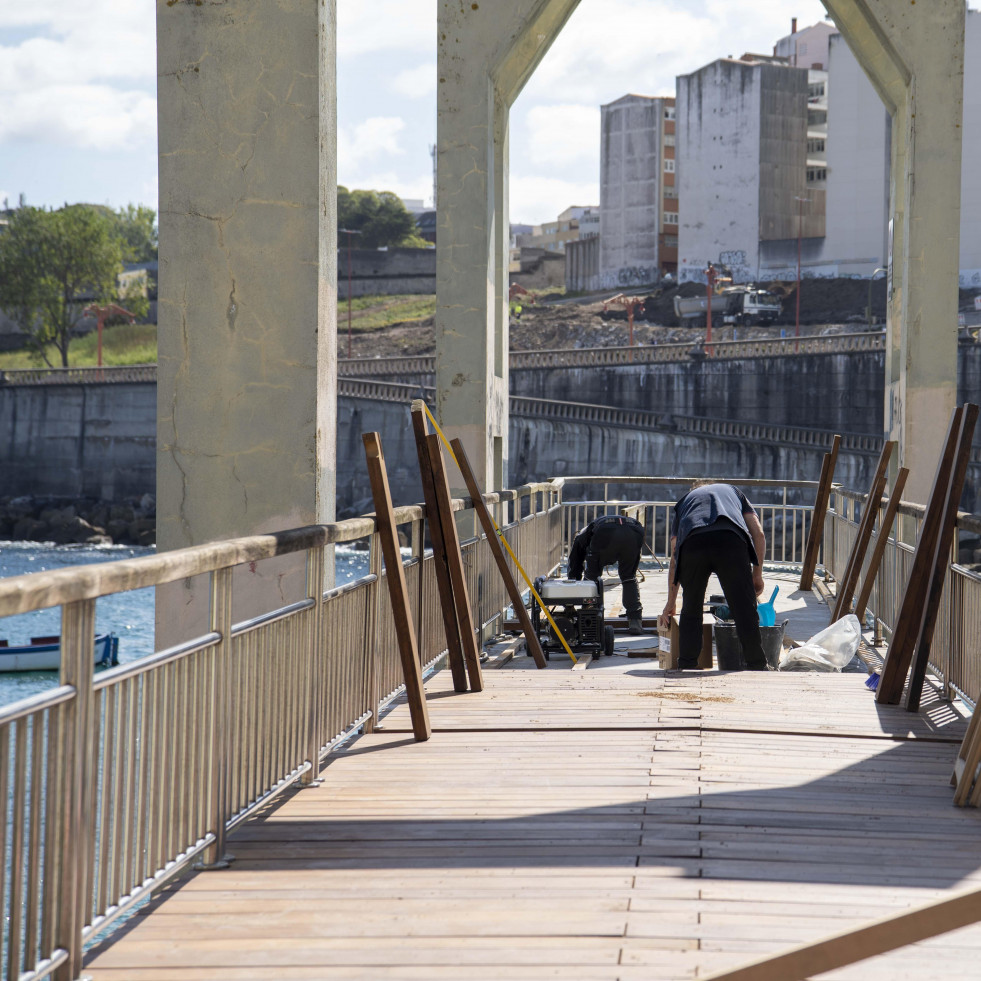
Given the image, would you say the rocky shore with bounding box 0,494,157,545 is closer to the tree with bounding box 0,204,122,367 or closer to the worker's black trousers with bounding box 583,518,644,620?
the tree with bounding box 0,204,122,367

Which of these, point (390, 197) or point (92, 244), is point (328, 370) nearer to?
point (92, 244)

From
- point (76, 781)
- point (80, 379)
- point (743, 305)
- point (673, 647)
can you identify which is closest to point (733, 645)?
point (673, 647)

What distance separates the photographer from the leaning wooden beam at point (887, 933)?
1991 mm

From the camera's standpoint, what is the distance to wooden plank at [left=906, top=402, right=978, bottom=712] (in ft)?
20.5

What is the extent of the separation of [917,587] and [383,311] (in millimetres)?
91342

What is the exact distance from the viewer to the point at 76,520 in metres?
60.0

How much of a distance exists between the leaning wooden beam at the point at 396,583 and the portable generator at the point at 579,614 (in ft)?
11.8

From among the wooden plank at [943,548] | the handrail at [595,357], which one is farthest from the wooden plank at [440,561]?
the handrail at [595,357]

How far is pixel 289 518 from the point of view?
5328mm

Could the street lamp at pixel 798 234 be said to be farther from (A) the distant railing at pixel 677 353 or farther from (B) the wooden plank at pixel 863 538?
(B) the wooden plank at pixel 863 538

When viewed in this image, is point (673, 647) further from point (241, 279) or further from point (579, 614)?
point (241, 279)

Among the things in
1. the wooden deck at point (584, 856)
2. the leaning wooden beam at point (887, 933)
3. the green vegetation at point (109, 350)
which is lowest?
Answer: the wooden deck at point (584, 856)

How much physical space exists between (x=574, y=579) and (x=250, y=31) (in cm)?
555

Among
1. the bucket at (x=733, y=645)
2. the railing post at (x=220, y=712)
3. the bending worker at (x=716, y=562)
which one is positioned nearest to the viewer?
the railing post at (x=220, y=712)
